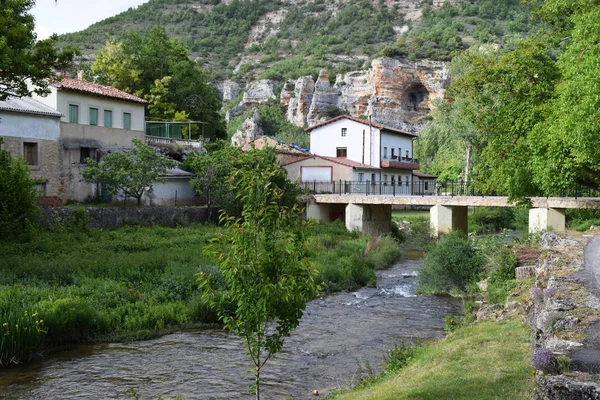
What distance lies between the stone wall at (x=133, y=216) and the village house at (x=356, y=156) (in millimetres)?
14586

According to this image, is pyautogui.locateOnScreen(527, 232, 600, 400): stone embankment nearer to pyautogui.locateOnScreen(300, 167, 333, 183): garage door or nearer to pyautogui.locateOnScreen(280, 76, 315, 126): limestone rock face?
pyautogui.locateOnScreen(300, 167, 333, 183): garage door

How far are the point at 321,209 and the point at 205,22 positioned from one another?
453 ft

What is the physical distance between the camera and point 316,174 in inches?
2060

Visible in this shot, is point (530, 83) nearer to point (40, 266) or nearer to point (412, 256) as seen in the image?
point (412, 256)

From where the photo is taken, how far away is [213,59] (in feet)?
514

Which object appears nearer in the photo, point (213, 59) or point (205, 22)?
point (213, 59)

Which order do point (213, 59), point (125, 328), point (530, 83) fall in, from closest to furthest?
point (125, 328), point (530, 83), point (213, 59)

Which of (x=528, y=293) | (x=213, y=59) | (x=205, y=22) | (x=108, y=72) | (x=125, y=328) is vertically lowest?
(x=125, y=328)

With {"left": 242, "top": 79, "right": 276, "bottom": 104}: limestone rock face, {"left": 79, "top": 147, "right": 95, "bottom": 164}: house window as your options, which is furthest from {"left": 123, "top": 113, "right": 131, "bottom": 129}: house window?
{"left": 242, "top": 79, "right": 276, "bottom": 104}: limestone rock face

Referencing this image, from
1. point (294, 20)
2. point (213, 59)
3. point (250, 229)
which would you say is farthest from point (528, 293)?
point (294, 20)

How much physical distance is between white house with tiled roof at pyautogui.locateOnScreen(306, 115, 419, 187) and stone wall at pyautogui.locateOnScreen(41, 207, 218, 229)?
1988 cm

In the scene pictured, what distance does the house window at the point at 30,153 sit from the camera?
35.5m

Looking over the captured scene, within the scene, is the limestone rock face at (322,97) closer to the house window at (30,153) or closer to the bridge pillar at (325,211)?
the bridge pillar at (325,211)

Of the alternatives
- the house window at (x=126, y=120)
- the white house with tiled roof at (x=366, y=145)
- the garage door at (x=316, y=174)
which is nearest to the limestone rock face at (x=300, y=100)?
the white house with tiled roof at (x=366, y=145)
